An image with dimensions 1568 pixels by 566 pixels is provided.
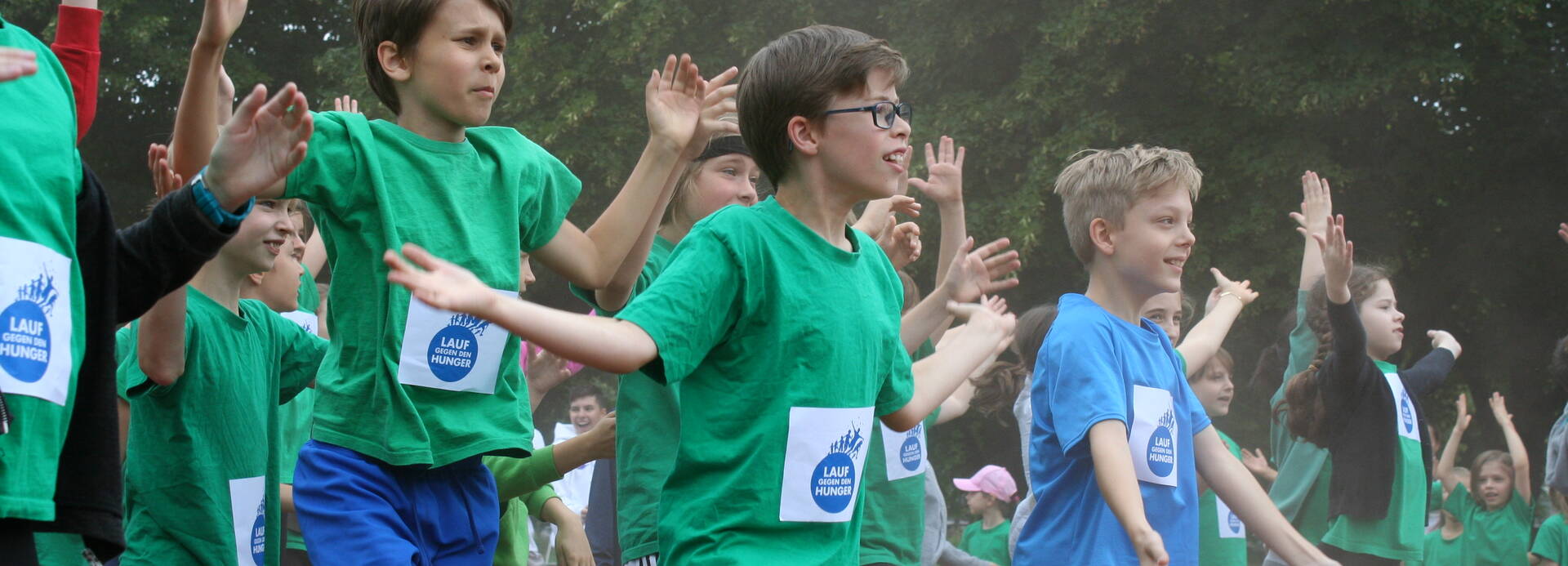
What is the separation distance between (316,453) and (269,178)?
2.81 ft

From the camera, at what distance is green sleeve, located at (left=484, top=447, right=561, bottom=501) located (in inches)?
164

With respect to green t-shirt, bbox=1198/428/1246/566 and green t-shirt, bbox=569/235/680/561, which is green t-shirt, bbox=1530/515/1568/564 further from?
green t-shirt, bbox=569/235/680/561

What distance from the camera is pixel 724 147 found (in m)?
4.55

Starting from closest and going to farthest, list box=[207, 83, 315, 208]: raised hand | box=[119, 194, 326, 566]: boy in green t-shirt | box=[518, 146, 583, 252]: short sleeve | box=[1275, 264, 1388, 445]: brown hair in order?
box=[207, 83, 315, 208]: raised hand, box=[518, 146, 583, 252]: short sleeve, box=[119, 194, 326, 566]: boy in green t-shirt, box=[1275, 264, 1388, 445]: brown hair

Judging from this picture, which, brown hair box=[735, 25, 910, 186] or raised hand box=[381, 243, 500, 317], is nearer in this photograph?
raised hand box=[381, 243, 500, 317]

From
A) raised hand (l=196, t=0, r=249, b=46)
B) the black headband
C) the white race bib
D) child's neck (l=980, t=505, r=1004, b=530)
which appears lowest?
child's neck (l=980, t=505, r=1004, b=530)

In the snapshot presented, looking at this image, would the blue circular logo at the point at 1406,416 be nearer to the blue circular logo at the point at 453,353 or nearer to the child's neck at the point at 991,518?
the child's neck at the point at 991,518

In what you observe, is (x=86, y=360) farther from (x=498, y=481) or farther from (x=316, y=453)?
(x=498, y=481)

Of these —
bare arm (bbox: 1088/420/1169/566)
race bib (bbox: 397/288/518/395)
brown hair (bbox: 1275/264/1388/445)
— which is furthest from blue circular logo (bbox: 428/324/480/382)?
brown hair (bbox: 1275/264/1388/445)

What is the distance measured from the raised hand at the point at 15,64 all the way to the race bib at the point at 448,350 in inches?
43.8

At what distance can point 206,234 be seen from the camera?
240 cm

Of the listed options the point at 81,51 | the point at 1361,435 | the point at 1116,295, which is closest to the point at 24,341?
the point at 81,51

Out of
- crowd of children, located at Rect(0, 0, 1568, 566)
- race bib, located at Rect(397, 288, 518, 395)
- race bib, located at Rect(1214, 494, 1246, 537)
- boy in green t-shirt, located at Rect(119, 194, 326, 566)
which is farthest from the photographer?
race bib, located at Rect(1214, 494, 1246, 537)

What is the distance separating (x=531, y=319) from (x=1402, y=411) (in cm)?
561
